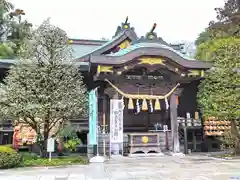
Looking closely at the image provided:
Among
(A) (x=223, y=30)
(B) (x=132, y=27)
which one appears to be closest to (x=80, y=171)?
(B) (x=132, y=27)

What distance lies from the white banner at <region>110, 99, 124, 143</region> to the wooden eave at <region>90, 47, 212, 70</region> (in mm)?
1790

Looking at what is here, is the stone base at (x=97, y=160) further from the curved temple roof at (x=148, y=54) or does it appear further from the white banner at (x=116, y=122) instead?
the curved temple roof at (x=148, y=54)

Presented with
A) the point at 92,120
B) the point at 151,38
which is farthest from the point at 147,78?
the point at 92,120

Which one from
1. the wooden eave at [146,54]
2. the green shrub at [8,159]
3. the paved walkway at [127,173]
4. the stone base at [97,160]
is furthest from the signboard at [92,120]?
the green shrub at [8,159]

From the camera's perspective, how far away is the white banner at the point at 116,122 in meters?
11.2

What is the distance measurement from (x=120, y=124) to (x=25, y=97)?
4.15 m

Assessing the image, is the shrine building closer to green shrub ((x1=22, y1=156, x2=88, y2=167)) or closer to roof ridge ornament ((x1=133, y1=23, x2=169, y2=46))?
roof ridge ornament ((x1=133, y1=23, x2=169, y2=46))

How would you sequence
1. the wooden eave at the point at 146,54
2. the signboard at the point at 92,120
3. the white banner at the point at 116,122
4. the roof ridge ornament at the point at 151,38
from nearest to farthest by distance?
the signboard at the point at 92,120 < the wooden eave at the point at 146,54 < the white banner at the point at 116,122 < the roof ridge ornament at the point at 151,38

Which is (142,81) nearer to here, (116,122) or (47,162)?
(116,122)

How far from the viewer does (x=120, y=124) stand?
1139 centimetres

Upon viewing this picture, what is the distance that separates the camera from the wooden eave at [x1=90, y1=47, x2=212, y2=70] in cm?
1102

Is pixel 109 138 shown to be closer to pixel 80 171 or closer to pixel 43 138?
pixel 43 138

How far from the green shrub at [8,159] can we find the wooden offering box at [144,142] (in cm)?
478

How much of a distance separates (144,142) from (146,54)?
394 cm
